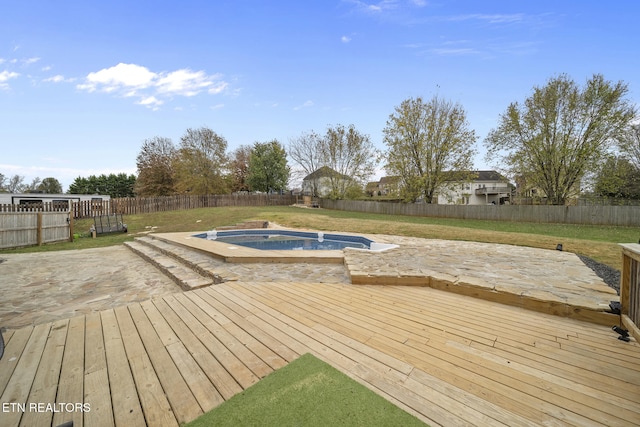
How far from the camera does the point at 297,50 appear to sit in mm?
12852

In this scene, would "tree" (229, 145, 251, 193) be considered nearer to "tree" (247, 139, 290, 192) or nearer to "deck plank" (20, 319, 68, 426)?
"tree" (247, 139, 290, 192)

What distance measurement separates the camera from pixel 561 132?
48.2ft

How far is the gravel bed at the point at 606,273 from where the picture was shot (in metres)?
3.75

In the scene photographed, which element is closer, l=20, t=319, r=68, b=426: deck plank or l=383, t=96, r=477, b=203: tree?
l=20, t=319, r=68, b=426: deck plank

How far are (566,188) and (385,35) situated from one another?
14531 millimetres

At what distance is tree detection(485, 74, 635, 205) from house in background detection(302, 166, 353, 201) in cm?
1286

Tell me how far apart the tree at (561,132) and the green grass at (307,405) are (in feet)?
64.0

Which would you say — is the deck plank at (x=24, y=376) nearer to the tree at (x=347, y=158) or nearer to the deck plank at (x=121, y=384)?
the deck plank at (x=121, y=384)

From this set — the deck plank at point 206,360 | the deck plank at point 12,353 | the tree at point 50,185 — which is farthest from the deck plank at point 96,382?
the tree at point 50,185

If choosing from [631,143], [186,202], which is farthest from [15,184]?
[631,143]

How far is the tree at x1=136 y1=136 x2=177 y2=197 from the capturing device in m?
29.2

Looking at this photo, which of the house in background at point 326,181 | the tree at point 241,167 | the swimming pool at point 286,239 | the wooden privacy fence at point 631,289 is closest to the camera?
the wooden privacy fence at point 631,289

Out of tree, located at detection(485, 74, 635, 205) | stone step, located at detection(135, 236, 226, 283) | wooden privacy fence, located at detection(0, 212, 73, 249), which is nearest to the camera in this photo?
stone step, located at detection(135, 236, 226, 283)

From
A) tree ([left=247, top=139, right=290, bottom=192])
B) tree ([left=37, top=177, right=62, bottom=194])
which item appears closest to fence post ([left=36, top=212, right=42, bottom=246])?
tree ([left=247, top=139, right=290, bottom=192])
